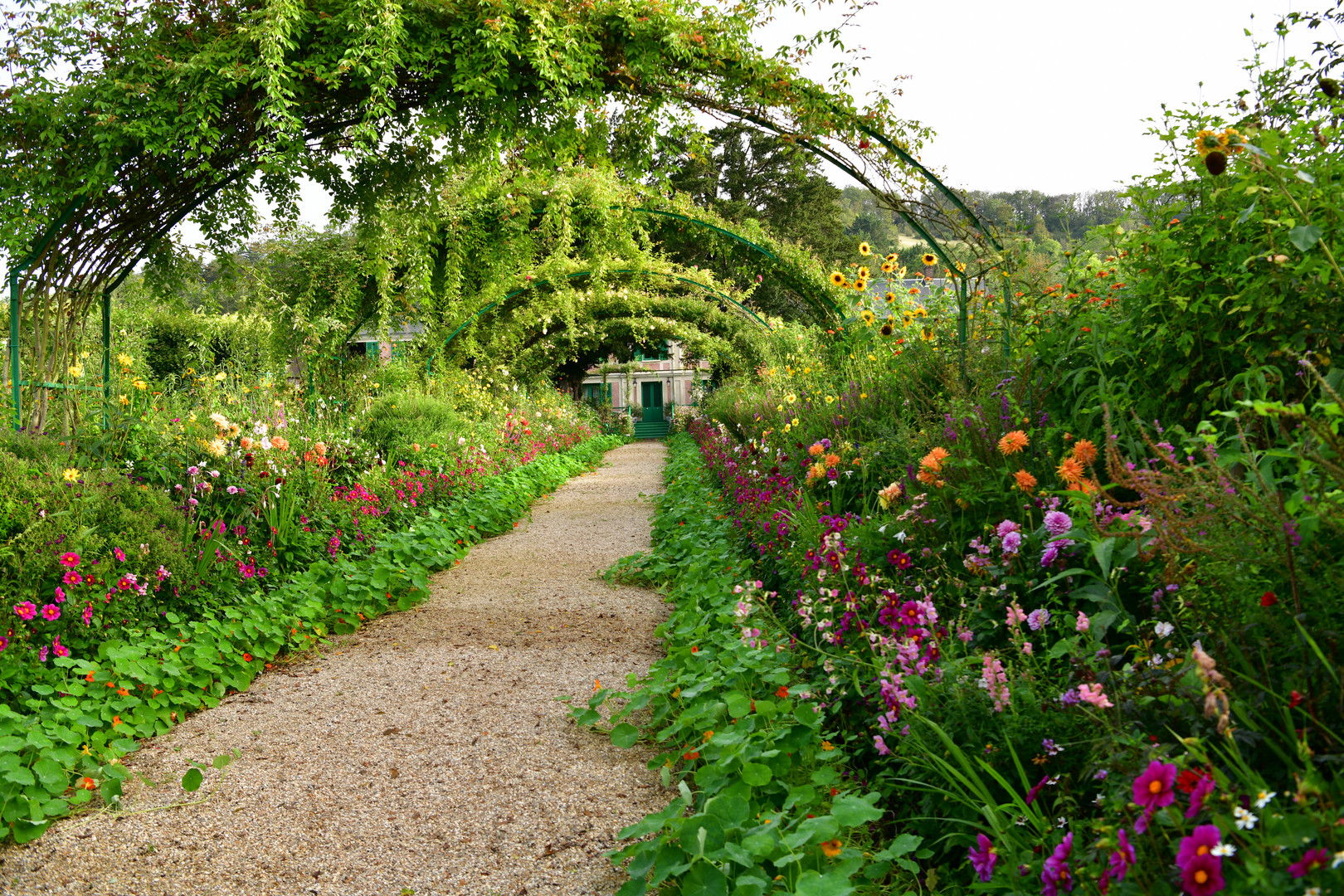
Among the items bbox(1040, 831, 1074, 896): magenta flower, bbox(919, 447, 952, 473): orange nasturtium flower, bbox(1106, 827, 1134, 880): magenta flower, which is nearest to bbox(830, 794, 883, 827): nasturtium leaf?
bbox(1040, 831, 1074, 896): magenta flower

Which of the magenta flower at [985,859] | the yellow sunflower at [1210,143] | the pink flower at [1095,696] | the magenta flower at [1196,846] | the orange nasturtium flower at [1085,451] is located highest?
the yellow sunflower at [1210,143]

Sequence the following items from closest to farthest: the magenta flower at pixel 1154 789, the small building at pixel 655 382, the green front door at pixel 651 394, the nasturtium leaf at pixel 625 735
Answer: the magenta flower at pixel 1154 789 → the nasturtium leaf at pixel 625 735 → the green front door at pixel 651 394 → the small building at pixel 655 382

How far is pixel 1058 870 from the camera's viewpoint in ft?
3.83

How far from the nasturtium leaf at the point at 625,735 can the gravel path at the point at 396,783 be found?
81mm

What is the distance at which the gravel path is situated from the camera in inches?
76.8

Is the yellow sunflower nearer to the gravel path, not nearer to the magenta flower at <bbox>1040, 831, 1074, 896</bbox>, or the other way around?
the magenta flower at <bbox>1040, 831, 1074, 896</bbox>

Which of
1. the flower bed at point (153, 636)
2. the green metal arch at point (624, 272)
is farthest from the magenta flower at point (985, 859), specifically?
the green metal arch at point (624, 272)

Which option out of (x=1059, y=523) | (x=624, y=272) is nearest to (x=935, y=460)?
(x=1059, y=523)

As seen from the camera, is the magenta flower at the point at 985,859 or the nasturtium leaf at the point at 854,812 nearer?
the magenta flower at the point at 985,859

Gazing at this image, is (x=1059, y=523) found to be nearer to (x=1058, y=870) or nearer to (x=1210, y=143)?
(x=1058, y=870)

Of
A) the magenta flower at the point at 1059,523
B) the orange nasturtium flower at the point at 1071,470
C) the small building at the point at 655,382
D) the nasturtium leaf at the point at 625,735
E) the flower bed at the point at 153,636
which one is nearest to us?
the magenta flower at the point at 1059,523

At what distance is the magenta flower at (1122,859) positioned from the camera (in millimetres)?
1009

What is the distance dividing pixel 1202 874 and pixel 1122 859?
15cm

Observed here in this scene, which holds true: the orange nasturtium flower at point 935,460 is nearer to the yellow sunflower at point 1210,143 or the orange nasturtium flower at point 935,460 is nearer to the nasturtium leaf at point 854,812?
the yellow sunflower at point 1210,143
